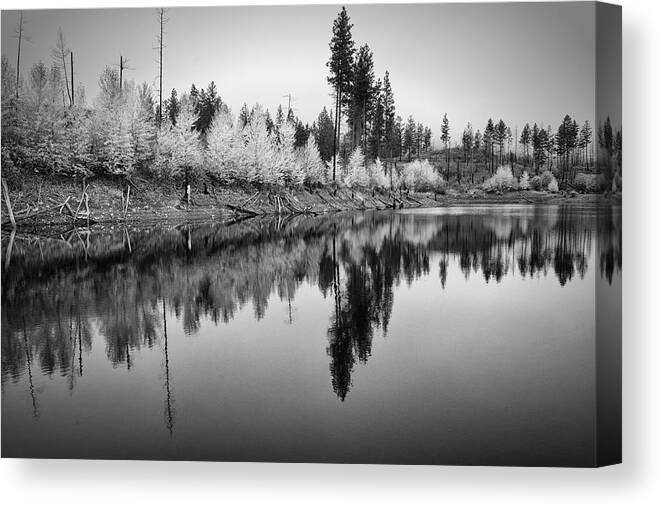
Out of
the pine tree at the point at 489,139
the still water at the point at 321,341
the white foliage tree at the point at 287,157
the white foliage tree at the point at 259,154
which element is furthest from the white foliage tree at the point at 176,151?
the pine tree at the point at 489,139

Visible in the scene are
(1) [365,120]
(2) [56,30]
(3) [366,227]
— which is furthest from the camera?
(3) [366,227]

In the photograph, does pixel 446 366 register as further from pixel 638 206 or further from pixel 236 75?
pixel 236 75

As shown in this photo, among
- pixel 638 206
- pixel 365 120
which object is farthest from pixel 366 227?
pixel 638 206

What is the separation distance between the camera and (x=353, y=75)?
7.18m

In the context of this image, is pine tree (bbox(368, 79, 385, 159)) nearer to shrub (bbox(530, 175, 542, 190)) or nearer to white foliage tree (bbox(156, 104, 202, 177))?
shrub (bbox(530, 175, 542, 190))

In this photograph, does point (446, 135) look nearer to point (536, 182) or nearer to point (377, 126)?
point (377, 126)

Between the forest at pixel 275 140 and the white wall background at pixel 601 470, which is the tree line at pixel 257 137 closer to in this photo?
the forest at pixel 275 140

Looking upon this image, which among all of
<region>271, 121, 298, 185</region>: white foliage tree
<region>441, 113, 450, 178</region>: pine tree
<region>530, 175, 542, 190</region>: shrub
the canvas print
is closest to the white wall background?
the canvas print

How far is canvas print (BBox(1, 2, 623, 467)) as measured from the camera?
625 cm

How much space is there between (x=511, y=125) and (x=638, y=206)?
1610 millimetres

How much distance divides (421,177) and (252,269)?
2.45 meters

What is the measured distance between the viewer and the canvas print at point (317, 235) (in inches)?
246

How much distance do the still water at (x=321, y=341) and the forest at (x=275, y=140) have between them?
0.53 metres

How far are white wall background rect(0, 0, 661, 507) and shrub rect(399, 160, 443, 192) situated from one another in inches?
84.8
